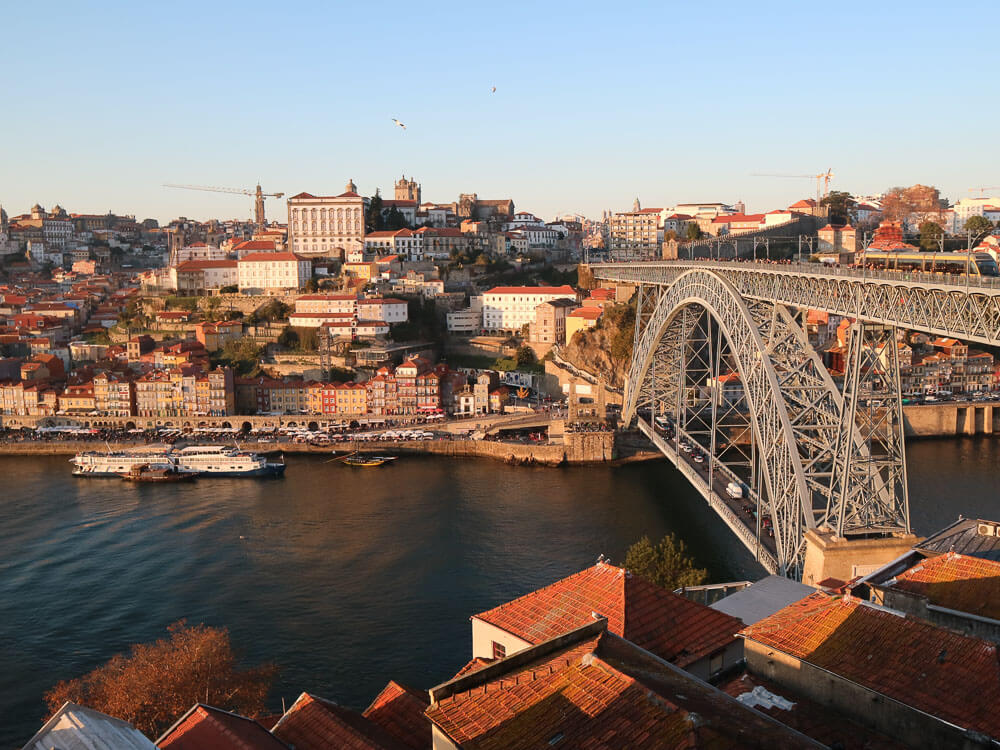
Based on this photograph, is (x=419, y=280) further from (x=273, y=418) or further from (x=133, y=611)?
(x=133, y=611)

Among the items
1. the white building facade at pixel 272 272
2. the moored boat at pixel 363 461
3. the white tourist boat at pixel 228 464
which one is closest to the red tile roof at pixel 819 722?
the moored boat at pixel 363 461

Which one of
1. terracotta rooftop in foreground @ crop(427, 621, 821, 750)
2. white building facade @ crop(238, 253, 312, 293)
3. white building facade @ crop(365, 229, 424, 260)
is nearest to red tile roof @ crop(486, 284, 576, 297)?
white building facade @ crop(365, 229, 424, 260)

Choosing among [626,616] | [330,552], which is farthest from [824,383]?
[330,552]

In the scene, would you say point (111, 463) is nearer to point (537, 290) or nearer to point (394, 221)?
point (537, 290)

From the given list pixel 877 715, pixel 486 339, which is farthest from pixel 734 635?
pixel 486 339

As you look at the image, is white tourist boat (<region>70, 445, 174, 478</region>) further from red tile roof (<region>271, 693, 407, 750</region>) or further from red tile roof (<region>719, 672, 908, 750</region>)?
red tile roof (<region>719, 672, 908, 750</region>)

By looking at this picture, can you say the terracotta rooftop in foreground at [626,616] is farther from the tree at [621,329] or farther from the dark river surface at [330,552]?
the tree at [621,329]
